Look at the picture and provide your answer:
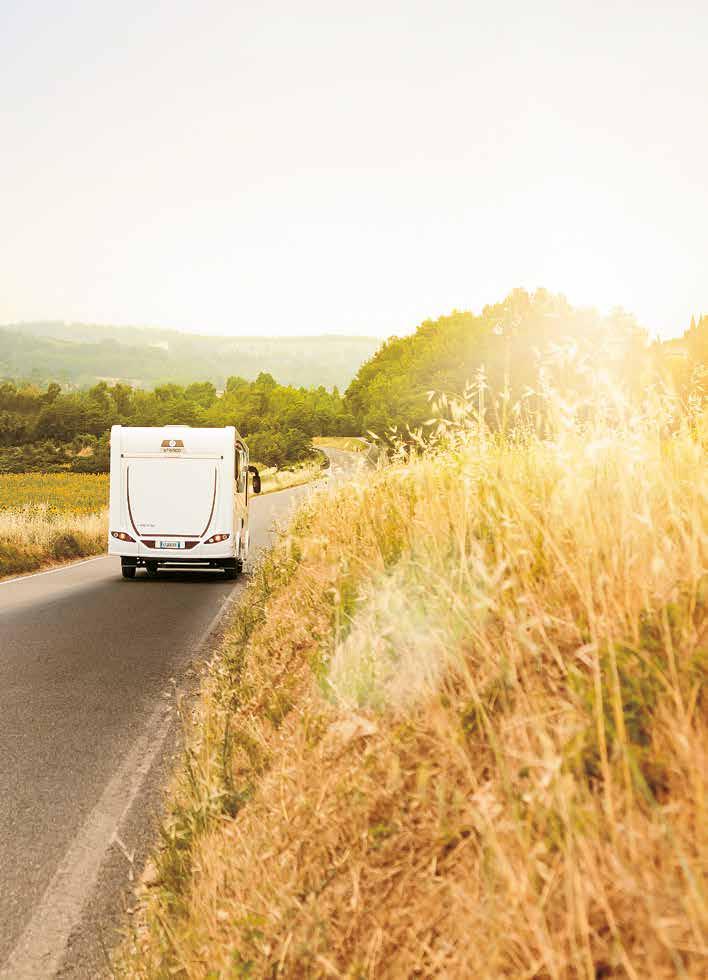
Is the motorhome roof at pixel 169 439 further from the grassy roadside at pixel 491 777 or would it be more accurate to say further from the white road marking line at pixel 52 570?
the grassy roadside at pixel 491 777

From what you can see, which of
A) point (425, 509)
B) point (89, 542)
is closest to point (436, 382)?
point (89, 542)

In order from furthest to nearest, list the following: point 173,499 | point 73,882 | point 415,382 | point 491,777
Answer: point 415,382 < point 173,499 < point 73,882 < point 491,777

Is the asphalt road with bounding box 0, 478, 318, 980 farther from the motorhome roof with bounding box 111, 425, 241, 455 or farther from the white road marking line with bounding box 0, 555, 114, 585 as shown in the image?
the motorhome roof with bounding box 111, 425, 241, 455

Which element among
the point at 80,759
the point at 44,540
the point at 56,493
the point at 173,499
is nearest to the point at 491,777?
the point at 80,759

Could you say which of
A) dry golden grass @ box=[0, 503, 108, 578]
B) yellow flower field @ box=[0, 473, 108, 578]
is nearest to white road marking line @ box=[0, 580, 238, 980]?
dry golden grass @ box=[0, 503, 108, 578]

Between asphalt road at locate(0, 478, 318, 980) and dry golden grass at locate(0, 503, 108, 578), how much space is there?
6.23m

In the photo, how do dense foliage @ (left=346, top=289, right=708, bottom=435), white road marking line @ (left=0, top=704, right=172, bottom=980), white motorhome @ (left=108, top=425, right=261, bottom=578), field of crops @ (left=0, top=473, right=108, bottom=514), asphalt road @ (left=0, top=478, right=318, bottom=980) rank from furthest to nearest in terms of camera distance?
1. dense foliage @ (left=346, top=289, right=708, bottom=435)
2. field of crops @ (left=0, top=473, right=108, bottom=514)
3. white motorhome @ (left=108, top=425, right=261, bottom=578)
4. asphalt road @ (left=0, top=478, right=318, bottom=980)
5. white road marking line @ (left=0, top=704, right=172, bottom=980)

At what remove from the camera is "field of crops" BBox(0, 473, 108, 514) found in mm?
35478

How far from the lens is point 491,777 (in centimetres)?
271

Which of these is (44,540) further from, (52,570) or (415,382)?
(415,382)

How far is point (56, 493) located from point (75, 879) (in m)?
43.7

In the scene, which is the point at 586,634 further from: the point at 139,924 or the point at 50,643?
the point at 50,643

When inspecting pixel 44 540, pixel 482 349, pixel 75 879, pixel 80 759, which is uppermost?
pixel 482 349

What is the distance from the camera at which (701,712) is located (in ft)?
8.07
